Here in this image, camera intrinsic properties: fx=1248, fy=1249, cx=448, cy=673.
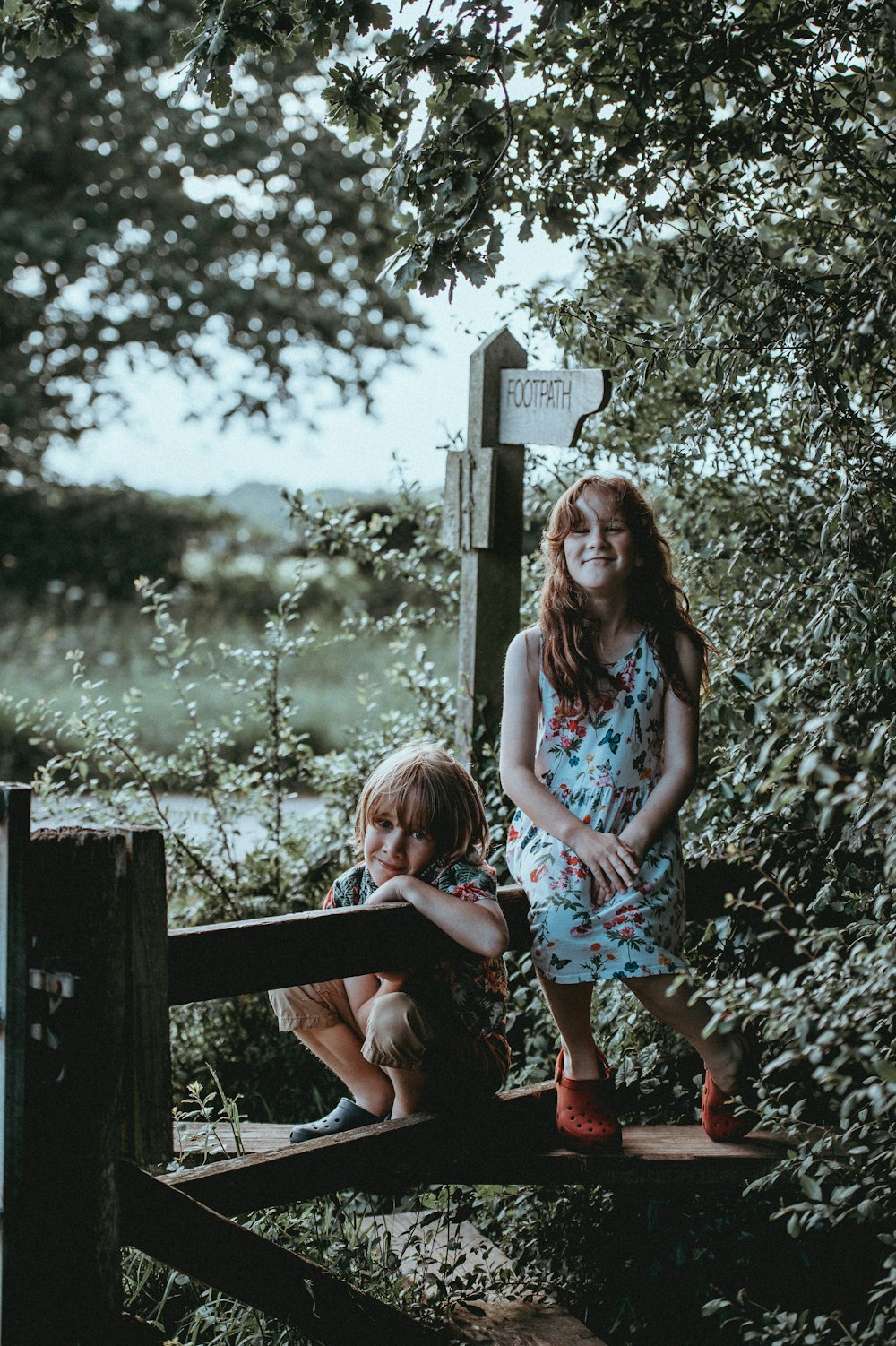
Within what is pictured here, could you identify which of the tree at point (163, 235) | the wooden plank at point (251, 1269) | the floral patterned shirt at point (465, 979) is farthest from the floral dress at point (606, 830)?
the tree at point (163, 235)

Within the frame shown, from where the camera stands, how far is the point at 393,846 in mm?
2855

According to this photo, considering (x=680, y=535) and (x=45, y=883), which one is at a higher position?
(x=680, y=535)

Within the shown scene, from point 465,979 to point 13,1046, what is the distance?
105 centimetres

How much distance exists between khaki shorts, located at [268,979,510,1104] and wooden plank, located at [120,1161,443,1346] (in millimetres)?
433

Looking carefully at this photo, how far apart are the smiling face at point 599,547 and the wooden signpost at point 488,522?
3.03ft

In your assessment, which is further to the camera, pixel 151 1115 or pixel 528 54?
pixel 528 54

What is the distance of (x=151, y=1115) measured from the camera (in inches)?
86.1

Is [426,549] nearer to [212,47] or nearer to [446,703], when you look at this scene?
[446,703]

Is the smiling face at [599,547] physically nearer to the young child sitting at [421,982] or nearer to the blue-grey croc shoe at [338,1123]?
the young child sitting at [421,982]

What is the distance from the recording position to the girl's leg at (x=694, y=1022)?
2.82 m

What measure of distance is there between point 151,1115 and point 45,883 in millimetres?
450

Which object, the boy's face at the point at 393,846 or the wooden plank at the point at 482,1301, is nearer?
the boy's face at the point at 393,846

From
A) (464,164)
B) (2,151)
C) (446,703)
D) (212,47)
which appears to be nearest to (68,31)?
(212,47)

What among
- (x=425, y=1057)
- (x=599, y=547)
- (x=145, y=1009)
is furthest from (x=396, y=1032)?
(x=599, y=547)
